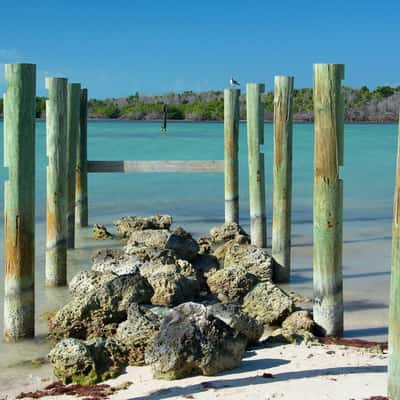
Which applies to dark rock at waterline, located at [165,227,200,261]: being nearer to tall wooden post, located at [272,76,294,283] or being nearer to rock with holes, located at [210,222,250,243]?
tall wooden post, located at [272,76,294,283]

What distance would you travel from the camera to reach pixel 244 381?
519 centimetres

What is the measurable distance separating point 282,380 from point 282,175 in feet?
12.8

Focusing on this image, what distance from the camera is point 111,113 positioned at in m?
85.2

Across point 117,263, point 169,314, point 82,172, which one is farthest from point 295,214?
point 169,314

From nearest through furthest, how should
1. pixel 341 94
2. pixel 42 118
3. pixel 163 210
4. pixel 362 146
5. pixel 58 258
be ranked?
pixel 341 94 < pixel 58 258 < pixel 163 210 < pixel 362 146 < pixel 42 118

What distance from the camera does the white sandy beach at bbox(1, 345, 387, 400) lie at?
4.93 m

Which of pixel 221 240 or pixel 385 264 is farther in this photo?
pixel 221 240

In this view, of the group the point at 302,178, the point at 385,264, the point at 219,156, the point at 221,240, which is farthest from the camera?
the point at 219,156

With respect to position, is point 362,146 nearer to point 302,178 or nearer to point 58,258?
point 302,178

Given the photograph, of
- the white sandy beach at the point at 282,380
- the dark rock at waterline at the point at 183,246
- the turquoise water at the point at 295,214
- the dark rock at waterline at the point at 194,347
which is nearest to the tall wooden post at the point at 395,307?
the white sandy beach at the point at 282,380

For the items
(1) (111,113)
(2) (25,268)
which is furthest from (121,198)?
(1) (111,113)

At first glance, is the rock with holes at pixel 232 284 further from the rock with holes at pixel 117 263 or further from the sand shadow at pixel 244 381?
the sand shadow at pixel 244 381

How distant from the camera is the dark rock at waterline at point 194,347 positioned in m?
5.32

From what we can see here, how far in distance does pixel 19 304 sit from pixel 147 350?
1531 mm
